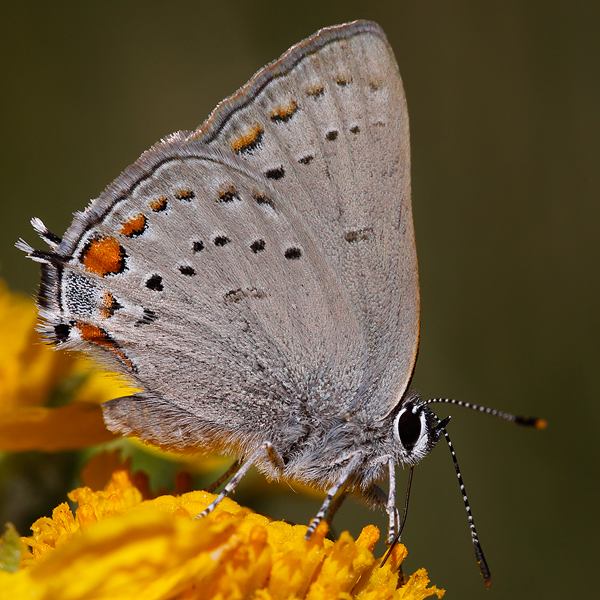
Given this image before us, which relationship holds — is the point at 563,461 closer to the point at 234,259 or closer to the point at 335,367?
the point at 335,367

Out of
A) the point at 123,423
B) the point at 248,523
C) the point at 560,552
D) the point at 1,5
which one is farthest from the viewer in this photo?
the point at 1,5

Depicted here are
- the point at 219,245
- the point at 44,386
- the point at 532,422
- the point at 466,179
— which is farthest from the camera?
the point at 466,179

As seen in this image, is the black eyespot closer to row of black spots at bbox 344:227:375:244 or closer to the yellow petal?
row of black spots at bbox 344:227:375:244

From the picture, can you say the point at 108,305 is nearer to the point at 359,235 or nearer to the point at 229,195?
the point at 229,195

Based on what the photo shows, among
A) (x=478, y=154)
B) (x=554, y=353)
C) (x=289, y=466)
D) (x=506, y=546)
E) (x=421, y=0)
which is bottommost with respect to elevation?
(x=506, y=546)

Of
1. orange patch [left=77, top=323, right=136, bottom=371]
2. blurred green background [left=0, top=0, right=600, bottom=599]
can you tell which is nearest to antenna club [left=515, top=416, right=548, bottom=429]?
orange patch [left=77, top=323, right=136, bottom=371]

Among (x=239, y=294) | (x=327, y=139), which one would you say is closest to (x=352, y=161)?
(x=327, y=139)

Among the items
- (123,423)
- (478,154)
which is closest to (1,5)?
(478,154)
